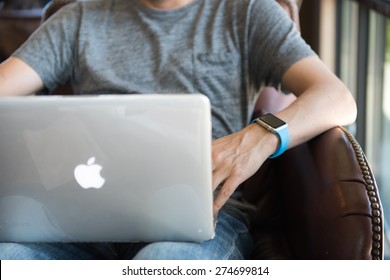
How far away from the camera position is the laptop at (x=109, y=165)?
0.91 metres

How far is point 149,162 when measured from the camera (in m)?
0.94

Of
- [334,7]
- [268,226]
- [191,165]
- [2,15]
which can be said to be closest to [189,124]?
[191,165]

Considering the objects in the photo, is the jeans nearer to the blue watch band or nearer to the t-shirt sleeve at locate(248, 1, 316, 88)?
the blue watch band

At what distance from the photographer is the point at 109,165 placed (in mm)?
940

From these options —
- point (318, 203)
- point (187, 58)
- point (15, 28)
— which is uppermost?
point (187, 58)

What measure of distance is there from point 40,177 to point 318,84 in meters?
0.62

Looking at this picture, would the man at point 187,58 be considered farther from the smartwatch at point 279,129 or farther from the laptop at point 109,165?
the laptop at point 109,165

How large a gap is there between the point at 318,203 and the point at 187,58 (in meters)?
0.51

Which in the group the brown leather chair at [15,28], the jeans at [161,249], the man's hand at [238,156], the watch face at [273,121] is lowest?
the brown leather chair at [15,28]

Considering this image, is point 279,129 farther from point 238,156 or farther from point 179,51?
point 179,51

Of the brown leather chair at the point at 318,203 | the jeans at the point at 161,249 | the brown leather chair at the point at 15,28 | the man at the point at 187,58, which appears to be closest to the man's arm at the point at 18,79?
the man at the point at 187,58

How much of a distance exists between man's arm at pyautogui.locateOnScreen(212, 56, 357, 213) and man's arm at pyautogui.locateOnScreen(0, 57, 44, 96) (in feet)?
1.80

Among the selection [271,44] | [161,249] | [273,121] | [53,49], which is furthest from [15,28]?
[161,249]

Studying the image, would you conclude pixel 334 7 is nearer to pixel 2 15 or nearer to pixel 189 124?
pixel 2 15
